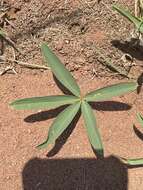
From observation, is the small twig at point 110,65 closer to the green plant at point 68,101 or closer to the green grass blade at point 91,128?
the green plant at point 68,101

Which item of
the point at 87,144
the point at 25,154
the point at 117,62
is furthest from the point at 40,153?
the point at 117,62

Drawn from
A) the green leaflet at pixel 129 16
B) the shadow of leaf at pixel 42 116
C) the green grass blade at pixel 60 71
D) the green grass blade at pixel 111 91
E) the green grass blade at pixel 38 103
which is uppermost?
the green leaflet at pixel 129 16

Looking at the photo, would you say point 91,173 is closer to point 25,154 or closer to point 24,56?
point 25,154

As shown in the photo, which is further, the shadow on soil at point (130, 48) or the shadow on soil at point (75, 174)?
the shadow on soil at point (130, 48)

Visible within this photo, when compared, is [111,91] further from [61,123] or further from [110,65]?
[61,123]

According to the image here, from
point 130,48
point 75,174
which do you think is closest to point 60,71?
point 130,48

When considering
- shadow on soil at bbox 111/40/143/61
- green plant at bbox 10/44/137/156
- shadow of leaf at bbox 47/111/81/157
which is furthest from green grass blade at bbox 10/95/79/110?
shadow on soil at bbox 111/40/143/61

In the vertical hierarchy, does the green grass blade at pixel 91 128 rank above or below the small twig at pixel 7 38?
below

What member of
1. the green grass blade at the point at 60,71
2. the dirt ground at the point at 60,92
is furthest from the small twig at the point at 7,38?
the green grass blade at the point at 60,71
